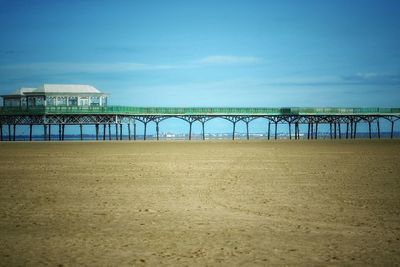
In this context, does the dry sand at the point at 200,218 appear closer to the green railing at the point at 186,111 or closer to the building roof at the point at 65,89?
the green railing at the point at 186,111

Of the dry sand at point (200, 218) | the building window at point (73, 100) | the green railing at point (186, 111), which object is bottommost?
the dry sand at point (200, 218)

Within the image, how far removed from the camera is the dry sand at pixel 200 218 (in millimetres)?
5590

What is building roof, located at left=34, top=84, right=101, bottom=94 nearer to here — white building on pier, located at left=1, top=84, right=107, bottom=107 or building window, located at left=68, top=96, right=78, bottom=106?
white building on pier, located at left=1, top=84, right=107, bottom=107

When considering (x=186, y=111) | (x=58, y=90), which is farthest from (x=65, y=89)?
(x=186, y=111)

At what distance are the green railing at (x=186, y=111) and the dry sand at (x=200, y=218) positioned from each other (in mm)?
37291

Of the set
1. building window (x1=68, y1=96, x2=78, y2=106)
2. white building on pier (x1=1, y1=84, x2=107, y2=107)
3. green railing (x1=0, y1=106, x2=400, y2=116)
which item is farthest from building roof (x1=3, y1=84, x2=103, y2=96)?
green railing (x1=0, y1=106, x2=400, y2=116)

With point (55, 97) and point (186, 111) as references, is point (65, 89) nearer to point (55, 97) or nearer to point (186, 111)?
point (55, 97)

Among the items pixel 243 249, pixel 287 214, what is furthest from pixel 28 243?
pixel 287 214

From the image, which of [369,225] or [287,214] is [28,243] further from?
[369,225]

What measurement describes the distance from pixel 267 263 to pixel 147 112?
4881 centimetres

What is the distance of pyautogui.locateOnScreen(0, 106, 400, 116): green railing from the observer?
4944 centimetres

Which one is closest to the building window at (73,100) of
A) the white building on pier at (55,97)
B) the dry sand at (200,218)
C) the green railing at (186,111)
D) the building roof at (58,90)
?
the white building on pier at (55,97)

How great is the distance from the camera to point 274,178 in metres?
12.9

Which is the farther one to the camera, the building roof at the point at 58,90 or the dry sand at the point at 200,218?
the building roof at the point at 58,90
